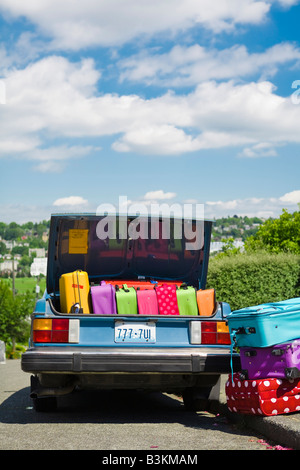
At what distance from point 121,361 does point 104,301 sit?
75 cm

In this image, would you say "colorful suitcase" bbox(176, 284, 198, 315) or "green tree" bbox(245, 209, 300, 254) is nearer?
"colorful suitcase" bbox(176, 284, 198, 315)

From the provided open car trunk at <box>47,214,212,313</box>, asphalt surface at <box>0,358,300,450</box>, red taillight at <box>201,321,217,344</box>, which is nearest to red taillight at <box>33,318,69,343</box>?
open car trunk at <box>47,214,212,313</box>

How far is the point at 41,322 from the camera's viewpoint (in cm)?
647

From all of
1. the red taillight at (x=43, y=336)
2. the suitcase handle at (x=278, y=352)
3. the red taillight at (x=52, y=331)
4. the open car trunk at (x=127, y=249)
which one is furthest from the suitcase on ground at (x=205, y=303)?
the red taillight at (x=43, y=336)

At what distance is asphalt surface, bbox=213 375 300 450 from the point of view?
16.6 ft

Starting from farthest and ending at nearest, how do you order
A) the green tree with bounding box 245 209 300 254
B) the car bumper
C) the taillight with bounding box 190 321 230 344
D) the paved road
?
the green tree with bounding box 245 209 300 254, the taillight with bounding box 190 321 230 344, the car bumper, the paved road

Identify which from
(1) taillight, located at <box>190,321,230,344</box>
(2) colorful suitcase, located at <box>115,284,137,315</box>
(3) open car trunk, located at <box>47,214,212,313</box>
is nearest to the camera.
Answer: (1) taillight, located at <box>190,321,230,344</box>

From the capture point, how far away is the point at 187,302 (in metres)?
7.00

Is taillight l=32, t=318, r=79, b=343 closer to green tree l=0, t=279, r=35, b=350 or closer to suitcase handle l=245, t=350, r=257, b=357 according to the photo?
suitcase handle l=245, t=350, r=257, b=357

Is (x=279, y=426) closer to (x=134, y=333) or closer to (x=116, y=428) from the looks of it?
(x=116, y=428)

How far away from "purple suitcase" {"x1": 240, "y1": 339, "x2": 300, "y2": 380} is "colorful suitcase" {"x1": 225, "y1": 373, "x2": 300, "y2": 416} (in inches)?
2.9

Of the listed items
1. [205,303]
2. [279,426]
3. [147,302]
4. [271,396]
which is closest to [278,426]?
[279,426]

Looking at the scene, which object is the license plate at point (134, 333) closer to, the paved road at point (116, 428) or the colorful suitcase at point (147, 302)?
the colorful suitcase at point (147, 302)

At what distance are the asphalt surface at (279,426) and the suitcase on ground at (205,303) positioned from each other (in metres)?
1.21
